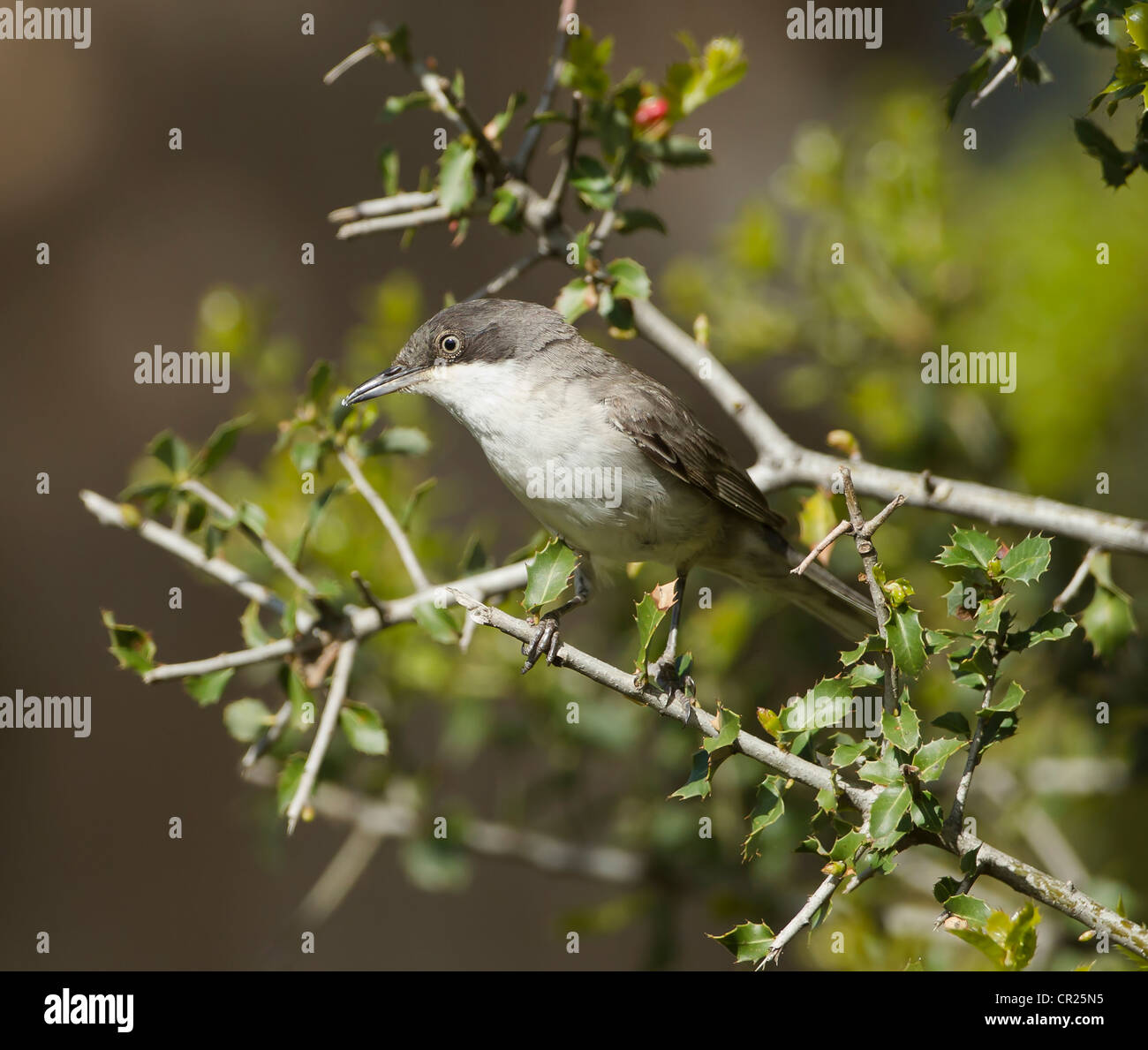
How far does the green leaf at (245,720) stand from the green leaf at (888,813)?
75.2 inches

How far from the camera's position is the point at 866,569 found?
7.63 ft

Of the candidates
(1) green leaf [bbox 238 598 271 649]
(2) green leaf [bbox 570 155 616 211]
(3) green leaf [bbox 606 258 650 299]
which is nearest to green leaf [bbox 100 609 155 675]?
(1) green leaf [bbox 238 598 271 649]

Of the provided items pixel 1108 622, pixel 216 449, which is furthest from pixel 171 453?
pixel 1108 622

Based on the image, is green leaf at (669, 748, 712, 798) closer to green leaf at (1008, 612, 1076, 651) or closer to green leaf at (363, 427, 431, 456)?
green leaf at (1008, 612, 1076, 651)

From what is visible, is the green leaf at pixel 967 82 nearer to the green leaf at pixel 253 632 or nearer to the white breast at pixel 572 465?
the white breast at pixel 572 465

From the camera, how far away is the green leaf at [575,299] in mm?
3326

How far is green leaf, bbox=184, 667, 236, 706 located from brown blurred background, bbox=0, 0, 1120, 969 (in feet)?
11.2

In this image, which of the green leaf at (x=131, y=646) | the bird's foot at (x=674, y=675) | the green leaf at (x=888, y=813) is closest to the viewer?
the green leaf at (x=888, y=813)

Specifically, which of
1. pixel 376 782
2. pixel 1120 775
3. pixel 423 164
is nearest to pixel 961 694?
pixel 1120 775

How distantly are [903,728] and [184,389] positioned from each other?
5.97m

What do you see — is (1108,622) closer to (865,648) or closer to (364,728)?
(865,648)

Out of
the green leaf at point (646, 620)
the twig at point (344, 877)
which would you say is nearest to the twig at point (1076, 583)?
the green leaf at point (646, 620)

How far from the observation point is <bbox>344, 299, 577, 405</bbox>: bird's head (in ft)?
12.8

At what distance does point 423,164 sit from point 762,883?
15.8 feet
